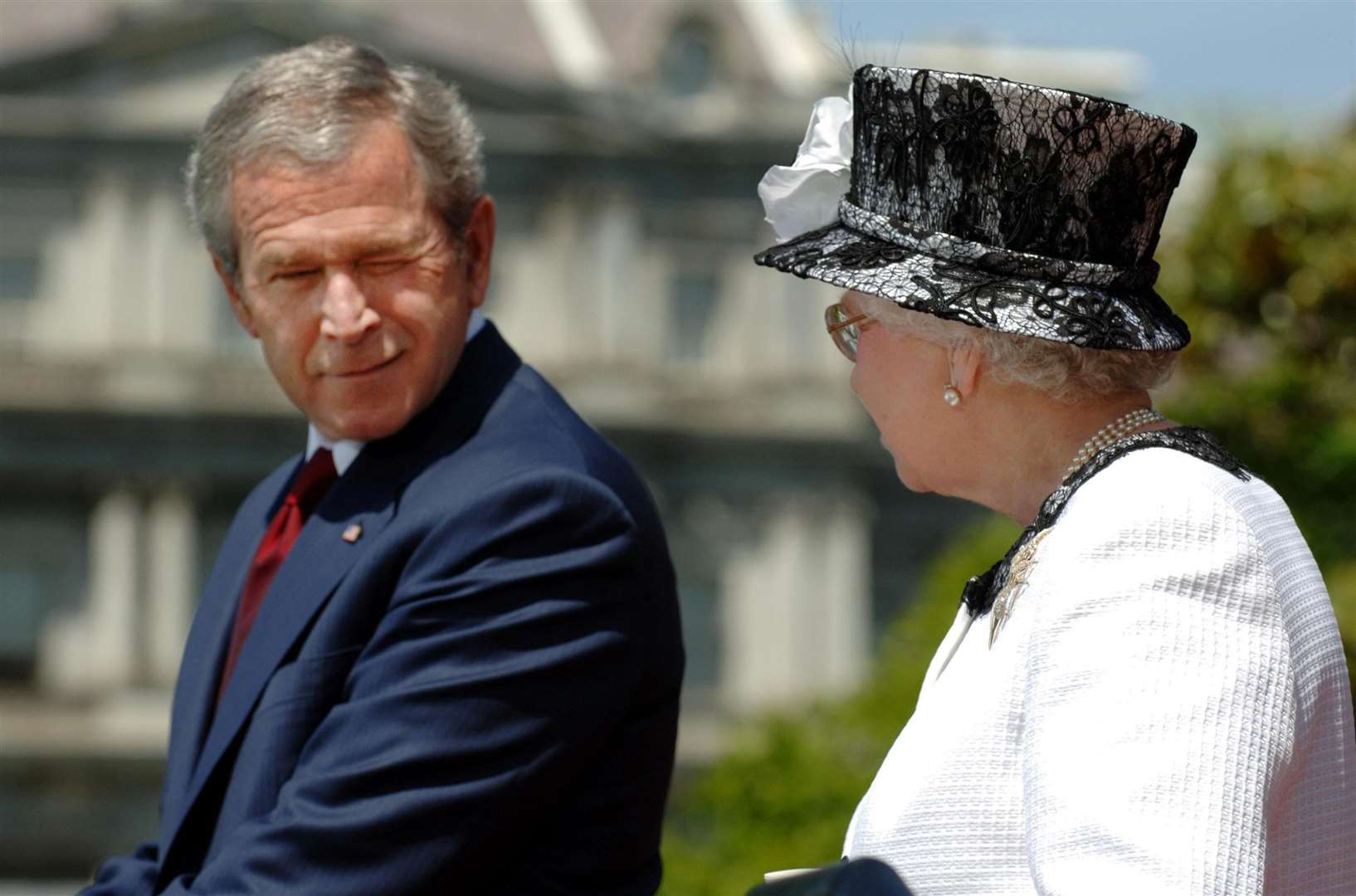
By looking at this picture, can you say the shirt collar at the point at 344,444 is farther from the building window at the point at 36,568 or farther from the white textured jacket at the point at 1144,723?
the building window at the point at 36,568

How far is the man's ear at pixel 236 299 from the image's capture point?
10.7 feet

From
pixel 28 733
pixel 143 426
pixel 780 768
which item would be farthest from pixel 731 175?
pixel 780 768

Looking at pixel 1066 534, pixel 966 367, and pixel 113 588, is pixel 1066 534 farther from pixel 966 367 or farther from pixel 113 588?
pixel 113 588

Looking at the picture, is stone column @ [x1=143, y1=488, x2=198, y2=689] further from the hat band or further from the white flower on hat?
the hat band

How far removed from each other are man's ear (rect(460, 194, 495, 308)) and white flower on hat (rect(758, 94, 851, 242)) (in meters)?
0.77

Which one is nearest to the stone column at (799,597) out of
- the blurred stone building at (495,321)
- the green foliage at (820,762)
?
the blurred stone building at (495,321)

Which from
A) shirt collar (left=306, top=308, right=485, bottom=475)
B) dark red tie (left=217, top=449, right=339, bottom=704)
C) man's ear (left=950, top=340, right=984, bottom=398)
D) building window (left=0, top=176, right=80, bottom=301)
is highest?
man's ear (left=950, top=340, right=984, bottom=398)

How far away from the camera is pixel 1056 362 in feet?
7.39

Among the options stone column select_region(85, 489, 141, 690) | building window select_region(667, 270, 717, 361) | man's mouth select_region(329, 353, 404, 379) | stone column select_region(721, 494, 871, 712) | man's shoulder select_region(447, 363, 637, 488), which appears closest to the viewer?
man's shoulder select_region(447, 363, 637, 488)

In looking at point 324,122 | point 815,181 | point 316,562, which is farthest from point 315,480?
point 815,181

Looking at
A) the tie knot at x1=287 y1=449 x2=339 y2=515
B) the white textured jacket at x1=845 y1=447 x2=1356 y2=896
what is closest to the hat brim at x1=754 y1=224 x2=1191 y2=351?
the white textured jacket at x1=845 y1=447 x2=1356 y2=896

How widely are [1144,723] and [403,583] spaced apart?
48.9 inches

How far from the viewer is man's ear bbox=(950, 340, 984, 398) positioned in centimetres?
229

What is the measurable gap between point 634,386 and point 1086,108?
90.8 ft
